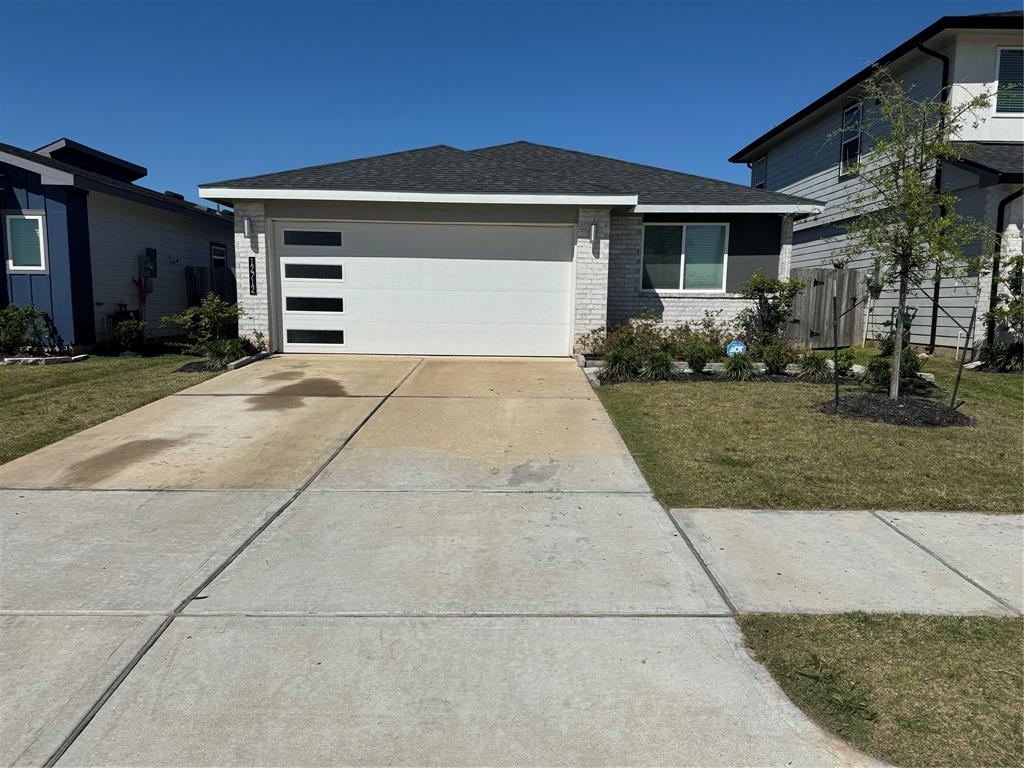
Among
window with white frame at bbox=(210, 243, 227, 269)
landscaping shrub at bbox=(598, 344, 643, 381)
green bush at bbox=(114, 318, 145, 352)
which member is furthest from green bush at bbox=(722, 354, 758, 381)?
window with white frame at bbox=(210, 243, 227, 269)

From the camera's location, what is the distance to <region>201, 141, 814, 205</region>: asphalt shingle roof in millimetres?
11508

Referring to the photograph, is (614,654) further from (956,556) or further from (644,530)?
(956,556)

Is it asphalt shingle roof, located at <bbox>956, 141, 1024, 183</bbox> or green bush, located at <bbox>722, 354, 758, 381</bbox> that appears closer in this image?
green bush, located at <bbox>722, 354, 758, 381</bbox>

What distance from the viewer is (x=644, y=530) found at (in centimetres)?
441

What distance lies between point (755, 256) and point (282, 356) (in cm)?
908

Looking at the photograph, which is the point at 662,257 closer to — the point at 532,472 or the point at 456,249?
the point at 456,249

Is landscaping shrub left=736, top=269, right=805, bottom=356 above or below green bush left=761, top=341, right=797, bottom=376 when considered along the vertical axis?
above

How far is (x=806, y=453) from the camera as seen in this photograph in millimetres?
6211

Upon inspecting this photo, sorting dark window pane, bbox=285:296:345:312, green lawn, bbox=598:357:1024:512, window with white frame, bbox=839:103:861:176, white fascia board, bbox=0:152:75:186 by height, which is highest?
window with white frame, bbox=839:103:861:176

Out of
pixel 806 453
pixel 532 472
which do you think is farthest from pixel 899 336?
pixel 532 472

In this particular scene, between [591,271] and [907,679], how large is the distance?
959 cm

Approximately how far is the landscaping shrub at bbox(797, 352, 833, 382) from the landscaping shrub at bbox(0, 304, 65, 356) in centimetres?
1314

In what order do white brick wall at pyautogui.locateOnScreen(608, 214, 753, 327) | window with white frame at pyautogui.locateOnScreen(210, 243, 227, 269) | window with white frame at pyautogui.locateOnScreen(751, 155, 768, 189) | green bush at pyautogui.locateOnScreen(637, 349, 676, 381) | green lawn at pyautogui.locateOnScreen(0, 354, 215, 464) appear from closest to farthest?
green lawn at pyautogui.locateOnScreen(0, 354, 215, 464) < green bush at pyautogui.locateOnScreen(637, 349, 676, 381) < white brick wall at pyautogui.locateOnScreen(608, 214, 753, 327) < window with white frame at pyautogui.locateOnScreen(210, 243, 227, 269) < window with white frame at pyautogui.locateOnScreen(751, 155, 768, 189)

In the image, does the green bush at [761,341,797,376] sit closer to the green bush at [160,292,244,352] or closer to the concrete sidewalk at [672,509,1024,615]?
the concrete sidewalk at [672,509,1024,615]
